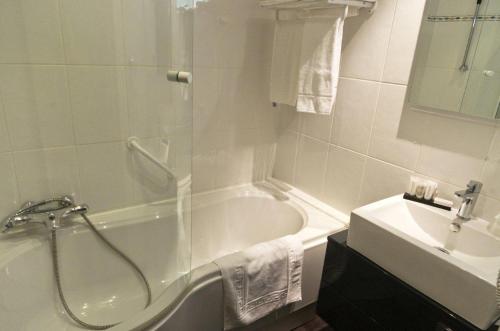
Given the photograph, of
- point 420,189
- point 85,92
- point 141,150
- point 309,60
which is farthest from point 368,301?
point 85,92

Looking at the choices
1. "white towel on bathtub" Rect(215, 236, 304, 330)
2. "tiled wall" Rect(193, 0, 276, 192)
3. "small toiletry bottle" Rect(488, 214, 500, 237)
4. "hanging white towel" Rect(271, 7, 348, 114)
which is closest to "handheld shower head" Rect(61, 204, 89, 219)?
"tiled wall" Rect(193, 0, 276, 192)

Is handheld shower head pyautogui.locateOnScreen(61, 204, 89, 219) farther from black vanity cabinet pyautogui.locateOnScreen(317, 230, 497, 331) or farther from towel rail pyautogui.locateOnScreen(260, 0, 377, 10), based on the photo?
towel rail pyautogui.locateOnScreen(260, 0, 377, 10)

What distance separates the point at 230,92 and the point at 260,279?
1.01 meters

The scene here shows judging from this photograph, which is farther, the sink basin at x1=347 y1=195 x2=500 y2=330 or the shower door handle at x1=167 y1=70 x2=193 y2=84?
the shower door handle at x1=167 y1=70 x2=193 y2=84

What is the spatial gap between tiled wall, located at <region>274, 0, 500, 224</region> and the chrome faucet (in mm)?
1247

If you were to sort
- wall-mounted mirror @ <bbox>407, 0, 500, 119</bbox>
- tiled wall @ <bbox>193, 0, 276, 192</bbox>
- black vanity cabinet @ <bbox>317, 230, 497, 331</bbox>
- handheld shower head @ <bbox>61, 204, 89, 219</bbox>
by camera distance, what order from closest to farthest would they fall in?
black vanity cabinet @ <bbox>317, 230, 497, 331</bbox> → wall-mounted mirror @ <bbox>407, 0, 500, 119</bbox> → handheld shower head @ <bbox>61, 204, 89, 219</bbox> → tiled wall @ <bbox>193, 0, 276, 192</bbox>

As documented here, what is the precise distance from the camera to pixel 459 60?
1188 mm

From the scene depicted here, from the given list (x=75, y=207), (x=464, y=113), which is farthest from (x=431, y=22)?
(x=75, y=207)

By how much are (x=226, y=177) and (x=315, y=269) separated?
29.7 inches

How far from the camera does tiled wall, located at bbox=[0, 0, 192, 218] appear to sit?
1236 mm

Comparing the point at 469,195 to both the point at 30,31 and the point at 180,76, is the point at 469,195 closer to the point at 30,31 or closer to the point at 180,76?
the point at 180,76

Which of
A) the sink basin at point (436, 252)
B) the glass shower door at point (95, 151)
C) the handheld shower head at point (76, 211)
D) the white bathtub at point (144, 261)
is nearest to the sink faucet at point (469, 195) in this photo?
the sink basin at point (436, 252)

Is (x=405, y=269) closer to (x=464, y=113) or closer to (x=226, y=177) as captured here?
(x=464, y=113)

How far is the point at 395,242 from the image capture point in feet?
3.48
